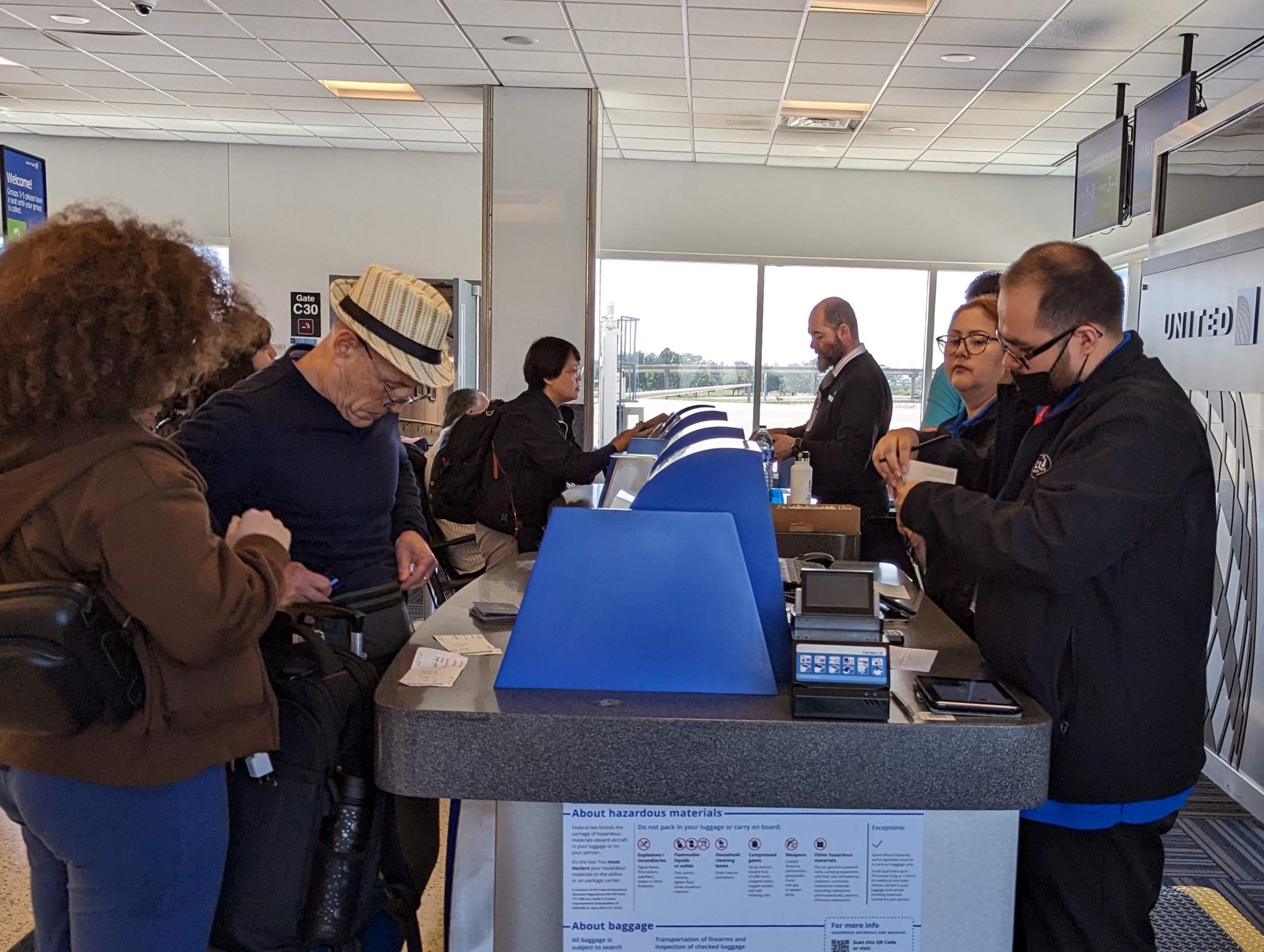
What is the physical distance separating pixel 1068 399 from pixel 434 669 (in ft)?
3.69

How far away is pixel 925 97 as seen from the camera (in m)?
6.57

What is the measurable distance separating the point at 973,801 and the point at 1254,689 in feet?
7.97

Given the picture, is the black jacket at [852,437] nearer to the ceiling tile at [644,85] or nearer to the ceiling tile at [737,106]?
the ceiling tile at [644,85]

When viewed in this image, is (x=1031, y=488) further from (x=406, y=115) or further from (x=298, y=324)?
(x=298, y=324)

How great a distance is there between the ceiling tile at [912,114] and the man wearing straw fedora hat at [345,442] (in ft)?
18.8

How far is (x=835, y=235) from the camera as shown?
9094mm

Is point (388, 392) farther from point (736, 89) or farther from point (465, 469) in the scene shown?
point (736, 89)

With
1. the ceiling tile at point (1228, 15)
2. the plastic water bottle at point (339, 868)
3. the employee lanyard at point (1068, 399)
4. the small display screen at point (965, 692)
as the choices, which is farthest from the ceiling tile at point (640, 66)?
the plastic water bottle at point (339, 868)

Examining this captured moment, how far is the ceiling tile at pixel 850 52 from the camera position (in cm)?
555

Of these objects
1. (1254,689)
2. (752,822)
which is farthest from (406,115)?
(752,822)

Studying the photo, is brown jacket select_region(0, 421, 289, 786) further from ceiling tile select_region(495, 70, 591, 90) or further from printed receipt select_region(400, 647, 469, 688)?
ceiling tile select_region(495, 70, 591, 90)

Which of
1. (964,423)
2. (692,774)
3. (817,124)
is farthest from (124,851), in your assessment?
(817,124)

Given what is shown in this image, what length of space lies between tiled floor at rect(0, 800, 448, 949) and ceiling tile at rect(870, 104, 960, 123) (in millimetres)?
5798

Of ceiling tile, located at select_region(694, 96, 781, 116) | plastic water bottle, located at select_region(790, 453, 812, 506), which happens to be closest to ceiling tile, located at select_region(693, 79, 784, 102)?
ceiling tile, located at select_region(694, 96, 781, 116)
